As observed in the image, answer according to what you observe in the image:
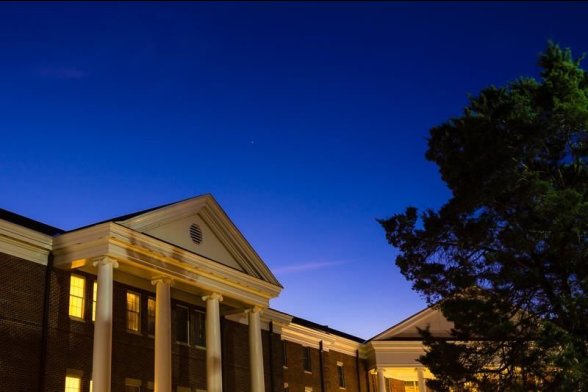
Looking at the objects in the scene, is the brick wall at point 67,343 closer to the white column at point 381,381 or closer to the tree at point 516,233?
the tree at point 516,233

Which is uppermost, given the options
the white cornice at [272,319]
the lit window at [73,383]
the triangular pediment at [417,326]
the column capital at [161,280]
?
the triangular pediment at [417,326]

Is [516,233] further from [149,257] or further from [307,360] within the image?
[307,360]

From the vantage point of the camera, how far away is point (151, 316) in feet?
90.6

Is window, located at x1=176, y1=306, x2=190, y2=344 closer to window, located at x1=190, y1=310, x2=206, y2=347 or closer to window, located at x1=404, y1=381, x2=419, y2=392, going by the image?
window, located at x1=190, y1=310, x2=206, y2=347

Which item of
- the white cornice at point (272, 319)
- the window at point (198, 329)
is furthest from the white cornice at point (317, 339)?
the window at point (198, 329)

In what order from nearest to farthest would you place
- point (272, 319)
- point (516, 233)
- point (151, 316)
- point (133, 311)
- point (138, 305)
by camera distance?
1. point (516, 233)
2. point (133, 311)
3. point (138, 305)
4. point (151, 316)
5. point (272, 319)

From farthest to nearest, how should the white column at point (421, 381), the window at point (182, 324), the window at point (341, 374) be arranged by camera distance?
1. the white column at point (421, 381)
2. the window at point (341, 374)
3. the window at point (182, 324)

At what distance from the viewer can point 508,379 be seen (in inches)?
835

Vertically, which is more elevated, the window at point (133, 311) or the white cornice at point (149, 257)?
the white cornice at point (149, 257)

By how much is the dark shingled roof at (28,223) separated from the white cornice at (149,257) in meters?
0.79

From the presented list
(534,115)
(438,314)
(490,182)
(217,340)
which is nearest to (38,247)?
(217,340)

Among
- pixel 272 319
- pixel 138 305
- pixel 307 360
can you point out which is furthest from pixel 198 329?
pixel 307 360

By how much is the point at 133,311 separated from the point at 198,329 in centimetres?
408

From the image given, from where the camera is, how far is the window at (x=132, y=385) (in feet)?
84.1
